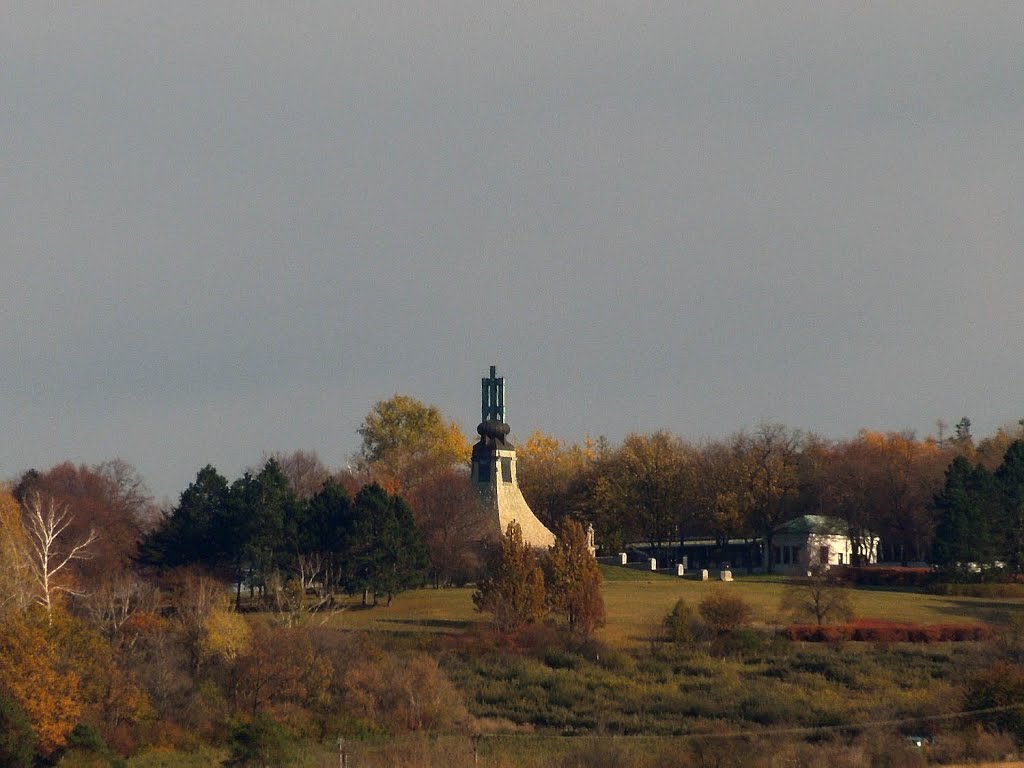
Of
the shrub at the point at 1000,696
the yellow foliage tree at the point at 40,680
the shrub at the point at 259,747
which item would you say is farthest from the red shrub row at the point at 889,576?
the yellow foliage tree at the point at 40,680

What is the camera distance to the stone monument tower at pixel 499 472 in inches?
3750

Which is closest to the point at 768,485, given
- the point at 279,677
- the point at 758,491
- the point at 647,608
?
the point at 758,491

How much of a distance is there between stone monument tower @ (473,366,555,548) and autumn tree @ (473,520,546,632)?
21.2m

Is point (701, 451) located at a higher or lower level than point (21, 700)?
higher

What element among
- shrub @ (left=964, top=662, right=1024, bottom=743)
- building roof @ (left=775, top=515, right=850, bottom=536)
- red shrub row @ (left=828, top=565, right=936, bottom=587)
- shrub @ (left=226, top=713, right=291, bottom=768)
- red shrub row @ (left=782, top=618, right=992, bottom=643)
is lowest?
shrub @ (left=226, top=713, right=291, bottom=768)

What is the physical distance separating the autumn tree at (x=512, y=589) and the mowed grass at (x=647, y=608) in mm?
1575

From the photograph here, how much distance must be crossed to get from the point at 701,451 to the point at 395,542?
137ft

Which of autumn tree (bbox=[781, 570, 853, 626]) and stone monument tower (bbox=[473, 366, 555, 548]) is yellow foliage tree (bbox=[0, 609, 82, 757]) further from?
stone monument tower (bbox=[473, 366, 555, 548])

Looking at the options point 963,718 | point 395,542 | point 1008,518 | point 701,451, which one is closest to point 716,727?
point 963,718

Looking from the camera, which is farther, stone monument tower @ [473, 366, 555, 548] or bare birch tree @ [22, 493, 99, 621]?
stone monument tower @ [473, 366, 555, 548]

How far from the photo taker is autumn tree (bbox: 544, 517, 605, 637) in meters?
70.7

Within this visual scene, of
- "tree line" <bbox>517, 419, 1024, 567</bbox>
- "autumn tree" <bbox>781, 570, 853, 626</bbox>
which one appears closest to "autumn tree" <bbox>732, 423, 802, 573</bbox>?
"tree line" <bbox>517, 419, 1024, 567</bbox>

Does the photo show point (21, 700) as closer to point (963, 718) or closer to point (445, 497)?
point (963, 718)

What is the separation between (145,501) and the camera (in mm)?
113375
